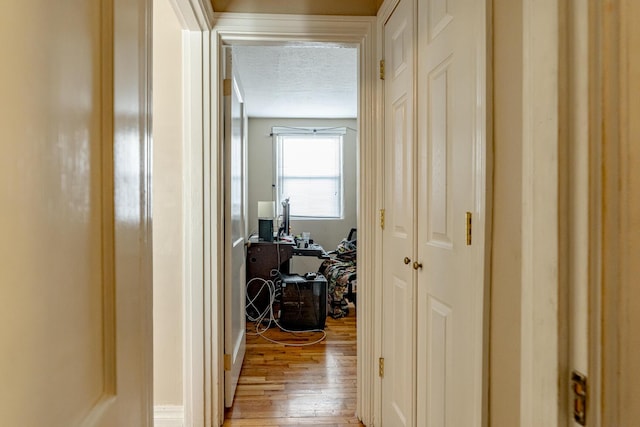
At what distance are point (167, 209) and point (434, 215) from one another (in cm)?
136

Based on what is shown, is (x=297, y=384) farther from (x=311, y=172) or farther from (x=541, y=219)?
(x=311, y=172)

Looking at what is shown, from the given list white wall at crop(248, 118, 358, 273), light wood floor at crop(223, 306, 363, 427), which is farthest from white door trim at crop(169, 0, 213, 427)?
white wall at crop(248, 118, 358, 273)

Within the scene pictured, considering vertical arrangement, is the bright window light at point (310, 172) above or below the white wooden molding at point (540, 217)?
above

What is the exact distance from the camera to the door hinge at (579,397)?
436mm

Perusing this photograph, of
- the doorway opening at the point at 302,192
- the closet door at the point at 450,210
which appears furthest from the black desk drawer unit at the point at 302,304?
the closet door at the point at 450,210

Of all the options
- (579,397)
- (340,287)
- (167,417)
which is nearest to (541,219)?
(579,397)

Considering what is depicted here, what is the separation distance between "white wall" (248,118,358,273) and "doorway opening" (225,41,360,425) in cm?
1

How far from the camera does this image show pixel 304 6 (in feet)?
6.48

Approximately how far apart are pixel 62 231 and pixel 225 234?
67.7 inches

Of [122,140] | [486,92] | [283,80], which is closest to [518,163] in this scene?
[486,92]

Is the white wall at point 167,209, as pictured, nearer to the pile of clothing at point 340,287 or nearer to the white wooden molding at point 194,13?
the white wooden molding at point 194,13

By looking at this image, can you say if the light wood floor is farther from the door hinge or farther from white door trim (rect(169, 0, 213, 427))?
the door hinge

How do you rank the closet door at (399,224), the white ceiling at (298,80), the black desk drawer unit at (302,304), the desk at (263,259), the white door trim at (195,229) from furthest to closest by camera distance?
the desk at (263,259)
the black desk drawer unit at (302,304)
the white ceiling at (298,80)
the white door trim at (195,229)
the closet door at (399,224)

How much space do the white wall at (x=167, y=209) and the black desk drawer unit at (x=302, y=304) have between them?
5.34 feet
